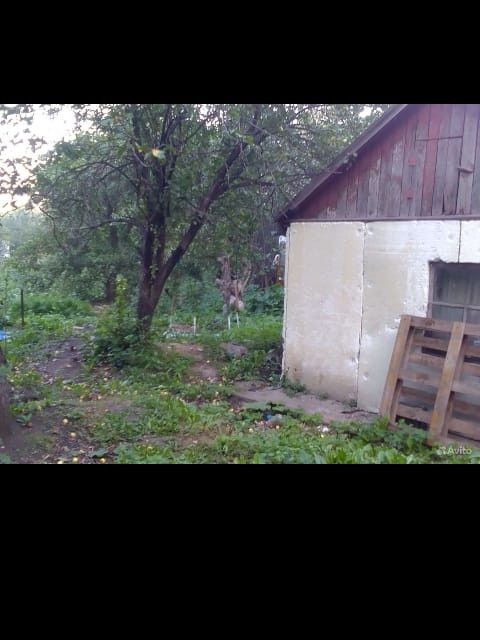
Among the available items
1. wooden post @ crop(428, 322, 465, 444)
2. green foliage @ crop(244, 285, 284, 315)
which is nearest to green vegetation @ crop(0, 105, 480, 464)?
wooden post @ crop(428, 322, 465, 444)

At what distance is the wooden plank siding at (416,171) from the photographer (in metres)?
5.79

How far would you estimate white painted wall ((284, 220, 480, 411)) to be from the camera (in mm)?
6070

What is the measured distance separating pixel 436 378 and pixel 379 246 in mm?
1688

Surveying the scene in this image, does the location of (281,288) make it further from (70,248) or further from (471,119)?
(471,119)

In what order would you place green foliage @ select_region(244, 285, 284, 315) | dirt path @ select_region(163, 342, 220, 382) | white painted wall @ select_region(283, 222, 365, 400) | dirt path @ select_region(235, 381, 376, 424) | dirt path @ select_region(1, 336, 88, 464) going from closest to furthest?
dirt path @ select_region(1, 336, 88, 464)
dirt path @ select_region(235, 381, 376, 424)
white painted wall @ select_region(283, 222, 365, 400)
dirt path @ select_region(163, 342, 220, 382)
green foliage @ select_region(244, 285, 284, 315)

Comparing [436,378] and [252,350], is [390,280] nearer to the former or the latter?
[436,378]

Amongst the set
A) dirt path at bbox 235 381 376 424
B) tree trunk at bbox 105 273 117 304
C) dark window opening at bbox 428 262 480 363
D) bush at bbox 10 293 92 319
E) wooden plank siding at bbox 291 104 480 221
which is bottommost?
dirt path at bbox 235 381 376 424

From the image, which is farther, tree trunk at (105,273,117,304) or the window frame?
tree trunk at (105,273,117,304)

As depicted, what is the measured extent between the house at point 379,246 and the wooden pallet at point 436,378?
319 mm

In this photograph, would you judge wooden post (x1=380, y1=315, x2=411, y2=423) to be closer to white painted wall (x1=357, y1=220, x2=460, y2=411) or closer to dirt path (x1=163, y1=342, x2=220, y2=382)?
white painted wall (x1=357, y1=220, x2=460, y2=411)

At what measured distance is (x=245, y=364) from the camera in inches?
320

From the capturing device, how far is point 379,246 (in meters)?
6.47

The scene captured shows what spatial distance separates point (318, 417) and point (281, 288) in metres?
9.48

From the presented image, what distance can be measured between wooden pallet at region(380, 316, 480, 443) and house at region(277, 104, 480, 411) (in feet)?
1.05
